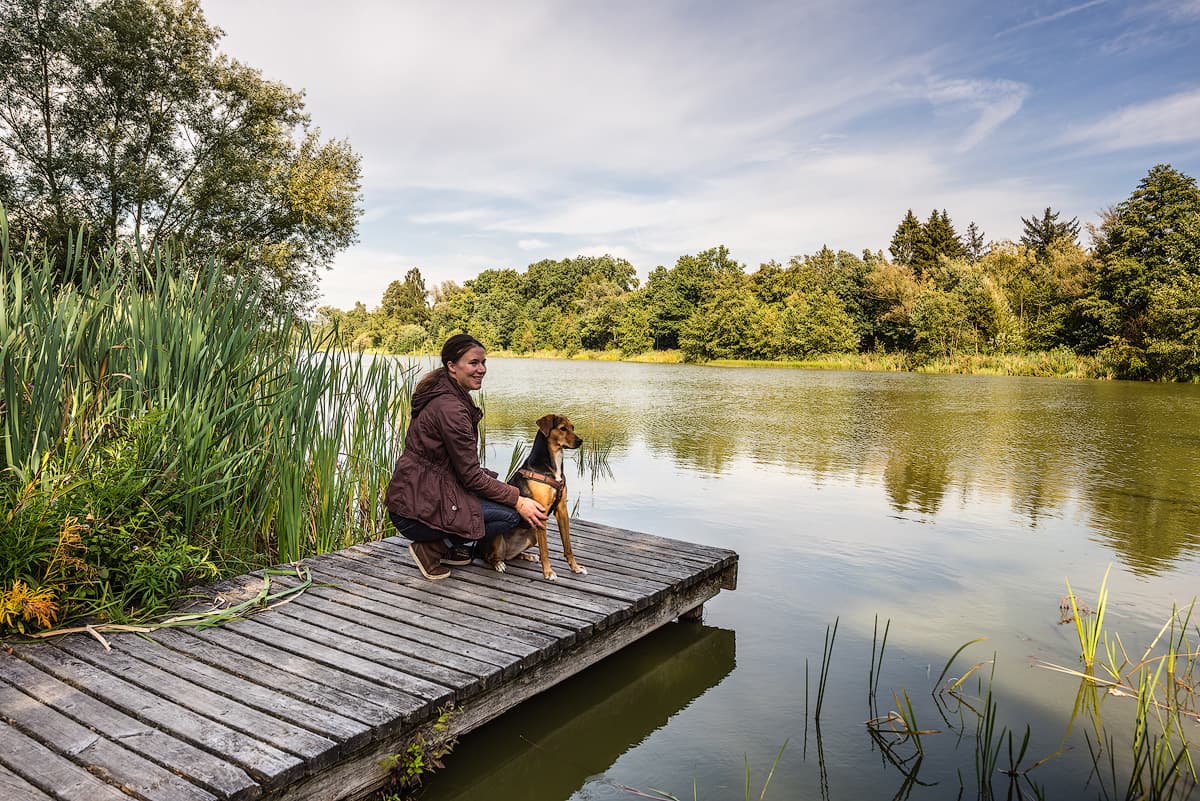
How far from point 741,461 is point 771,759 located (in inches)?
323

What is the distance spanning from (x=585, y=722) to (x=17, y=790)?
233 centimetres

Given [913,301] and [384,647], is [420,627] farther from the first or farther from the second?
[913,301]

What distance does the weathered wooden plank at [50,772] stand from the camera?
196 centimetres

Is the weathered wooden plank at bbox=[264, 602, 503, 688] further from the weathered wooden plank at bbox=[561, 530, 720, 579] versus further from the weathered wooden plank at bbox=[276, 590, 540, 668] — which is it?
the weathered wooden plank at bbox=[561, 530, 720, 579]

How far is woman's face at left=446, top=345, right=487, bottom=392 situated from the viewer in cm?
390

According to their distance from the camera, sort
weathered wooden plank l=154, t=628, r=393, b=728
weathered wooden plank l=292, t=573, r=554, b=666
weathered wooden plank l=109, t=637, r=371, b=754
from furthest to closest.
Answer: weathered wooden plank l=292, t=573, r=554, b=666
weathered wooden plank l=154, t=628, r=393, b=728
weathered wooden plank l=109, t=637, r=371, b=754

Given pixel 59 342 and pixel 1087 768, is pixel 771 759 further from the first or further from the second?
pixel 59 342

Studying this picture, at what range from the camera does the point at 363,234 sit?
962 inches

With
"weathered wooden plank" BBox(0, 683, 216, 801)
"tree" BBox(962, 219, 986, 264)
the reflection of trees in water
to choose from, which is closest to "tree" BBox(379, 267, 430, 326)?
"tree" BBox(962, 219, 986, 264)

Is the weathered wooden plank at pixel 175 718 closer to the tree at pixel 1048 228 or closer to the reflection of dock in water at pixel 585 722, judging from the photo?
the reflection of dock in water at pixel 585 722

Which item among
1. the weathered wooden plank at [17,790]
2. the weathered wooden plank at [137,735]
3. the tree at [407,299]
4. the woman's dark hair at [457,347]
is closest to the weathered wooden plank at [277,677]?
the weathered wooden plank at [137,735]

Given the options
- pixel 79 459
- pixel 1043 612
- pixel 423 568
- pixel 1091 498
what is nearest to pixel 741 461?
pixel 1091 498

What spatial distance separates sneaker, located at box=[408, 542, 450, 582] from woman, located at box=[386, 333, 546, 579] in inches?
6.0

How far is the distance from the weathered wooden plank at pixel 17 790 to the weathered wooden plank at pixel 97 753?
142 mm
